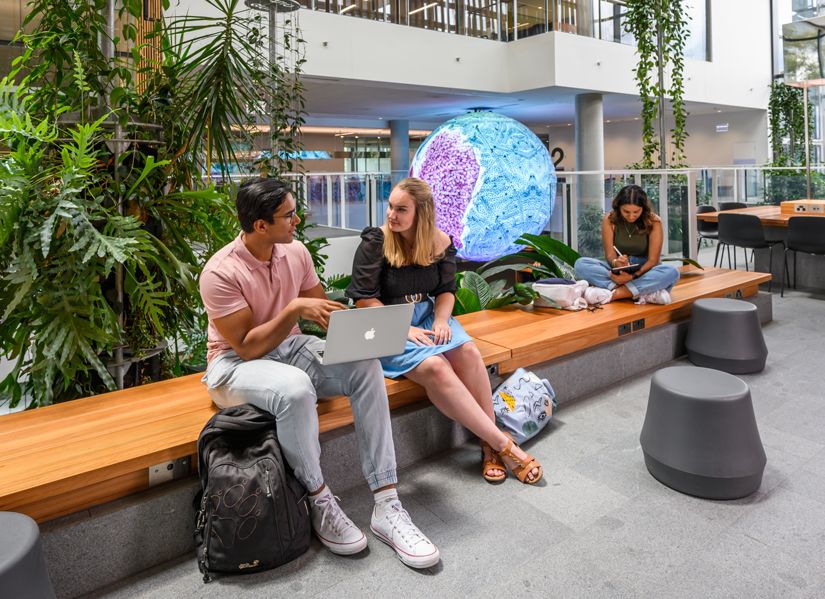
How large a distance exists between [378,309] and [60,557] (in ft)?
3.96

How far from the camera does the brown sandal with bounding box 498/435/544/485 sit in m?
2.67

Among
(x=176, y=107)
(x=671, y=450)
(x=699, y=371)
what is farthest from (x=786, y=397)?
(x=176, y=107)

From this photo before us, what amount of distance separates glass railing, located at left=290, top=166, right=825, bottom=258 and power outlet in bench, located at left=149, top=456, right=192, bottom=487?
3.17 m

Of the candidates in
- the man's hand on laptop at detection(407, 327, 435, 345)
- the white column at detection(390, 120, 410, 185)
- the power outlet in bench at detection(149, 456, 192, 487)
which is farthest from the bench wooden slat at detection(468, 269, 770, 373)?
the white column at detection(390, 120, 410, 185)

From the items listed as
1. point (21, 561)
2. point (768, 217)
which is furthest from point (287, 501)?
point (768, 217)

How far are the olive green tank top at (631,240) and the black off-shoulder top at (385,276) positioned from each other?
1.99m

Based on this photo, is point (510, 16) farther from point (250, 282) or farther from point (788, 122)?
point (250, 282)

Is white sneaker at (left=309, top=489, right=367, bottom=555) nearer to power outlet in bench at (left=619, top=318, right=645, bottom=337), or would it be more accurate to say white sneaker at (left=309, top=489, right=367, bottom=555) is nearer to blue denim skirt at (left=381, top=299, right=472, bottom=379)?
blue denim skirt at (left=381, top=299, right=472, bottom=379)

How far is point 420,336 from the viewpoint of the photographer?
9.20 ft

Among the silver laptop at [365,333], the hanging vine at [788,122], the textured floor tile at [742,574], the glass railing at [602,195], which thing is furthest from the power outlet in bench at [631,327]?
the hanging vine at [788,122]

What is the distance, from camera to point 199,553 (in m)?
2.04

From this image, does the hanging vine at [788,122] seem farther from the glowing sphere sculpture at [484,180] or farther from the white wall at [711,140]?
the glowing sphere sculpture at [484,180]

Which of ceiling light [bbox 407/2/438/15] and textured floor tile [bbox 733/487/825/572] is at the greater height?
ceiling light [bbox 407/2/438/15]

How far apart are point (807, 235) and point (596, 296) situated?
312cm
